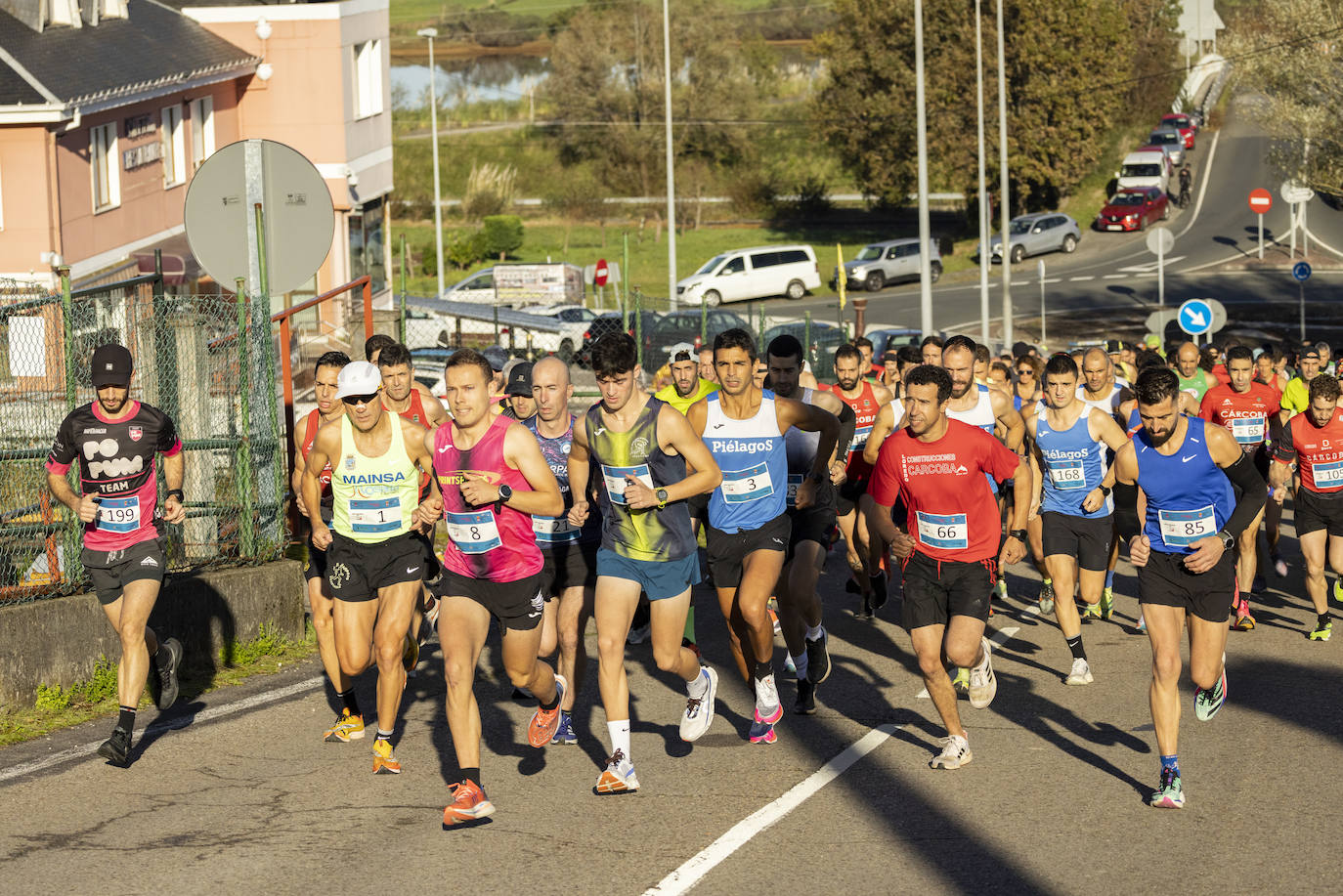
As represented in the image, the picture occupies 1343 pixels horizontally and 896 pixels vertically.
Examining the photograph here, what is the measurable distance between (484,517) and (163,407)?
4212 mm

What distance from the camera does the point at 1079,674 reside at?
10.2 m

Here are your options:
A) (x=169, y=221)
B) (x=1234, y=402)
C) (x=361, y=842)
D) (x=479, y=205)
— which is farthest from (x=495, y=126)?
(x=361, y=842)

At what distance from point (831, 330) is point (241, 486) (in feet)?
64.8

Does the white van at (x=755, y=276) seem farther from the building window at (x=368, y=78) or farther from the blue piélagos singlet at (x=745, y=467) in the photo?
the blue piélagos singlet at (x=745, y=467)

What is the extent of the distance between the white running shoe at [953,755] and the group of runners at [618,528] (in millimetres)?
12

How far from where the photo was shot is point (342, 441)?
8.29m

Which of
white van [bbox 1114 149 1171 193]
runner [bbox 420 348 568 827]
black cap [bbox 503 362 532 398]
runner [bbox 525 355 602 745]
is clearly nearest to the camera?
runner [bbox 420 348 568 827]

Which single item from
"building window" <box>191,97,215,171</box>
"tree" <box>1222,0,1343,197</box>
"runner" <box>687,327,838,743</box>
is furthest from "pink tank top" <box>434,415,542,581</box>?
"tree" <box>1222,0,1343,197</box>

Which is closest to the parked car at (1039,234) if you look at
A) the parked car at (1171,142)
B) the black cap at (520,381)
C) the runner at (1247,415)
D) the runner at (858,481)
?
the parked car at (1171,142)

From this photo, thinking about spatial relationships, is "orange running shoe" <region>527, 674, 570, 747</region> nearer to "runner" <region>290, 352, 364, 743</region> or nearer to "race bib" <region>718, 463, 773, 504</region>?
"runner" <region>290, 352, 364, 743</region>

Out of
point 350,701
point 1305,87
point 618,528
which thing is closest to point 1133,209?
point 1305,87

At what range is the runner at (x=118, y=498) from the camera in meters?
8.59

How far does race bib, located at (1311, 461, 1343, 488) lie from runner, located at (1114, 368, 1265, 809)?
13.6 feet

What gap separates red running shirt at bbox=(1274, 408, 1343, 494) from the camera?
11766 mm
